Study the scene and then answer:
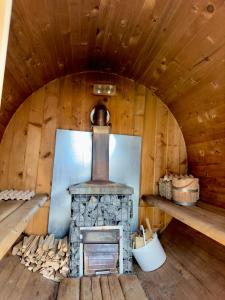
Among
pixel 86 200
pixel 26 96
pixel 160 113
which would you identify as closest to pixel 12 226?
pixel 86 200

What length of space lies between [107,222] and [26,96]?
5.55 ft

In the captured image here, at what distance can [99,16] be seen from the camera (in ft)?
5.67

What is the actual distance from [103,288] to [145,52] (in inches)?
86.3

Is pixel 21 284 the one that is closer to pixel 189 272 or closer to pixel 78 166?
pixel 78 166

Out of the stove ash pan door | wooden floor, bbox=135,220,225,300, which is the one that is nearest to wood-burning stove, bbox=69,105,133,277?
the stove ash pan door

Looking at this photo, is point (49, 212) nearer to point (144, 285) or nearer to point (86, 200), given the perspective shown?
point (86, 200)

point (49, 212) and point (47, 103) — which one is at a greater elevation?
point (47, 103)

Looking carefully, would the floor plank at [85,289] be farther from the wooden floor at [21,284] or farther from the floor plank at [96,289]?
the wooden floor at [21,284]

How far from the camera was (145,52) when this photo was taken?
2230mm

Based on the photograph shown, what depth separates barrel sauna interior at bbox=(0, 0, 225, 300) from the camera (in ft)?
5.25

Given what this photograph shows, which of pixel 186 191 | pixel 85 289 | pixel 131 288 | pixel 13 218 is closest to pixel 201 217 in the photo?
pixel 186 191

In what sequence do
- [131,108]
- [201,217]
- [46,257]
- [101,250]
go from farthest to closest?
[131,108] → [101,250] → [46,257] → [201,217]

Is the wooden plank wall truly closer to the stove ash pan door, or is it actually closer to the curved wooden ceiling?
the curved wooden ceiling

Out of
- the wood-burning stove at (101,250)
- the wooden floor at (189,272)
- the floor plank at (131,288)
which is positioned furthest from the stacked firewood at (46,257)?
the wooden floor at (189,272)
